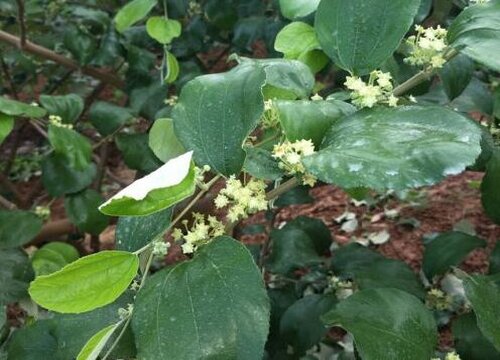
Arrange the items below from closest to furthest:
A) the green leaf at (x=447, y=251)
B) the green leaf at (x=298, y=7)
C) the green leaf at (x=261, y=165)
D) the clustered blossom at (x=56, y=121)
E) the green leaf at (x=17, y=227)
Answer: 1. the green leaf at (x=261, y=165)
2. the green leaf at (x=298, y=7)
3. the green leaf at (x=447, y=251)
4. the clustered blossom at (x=56, y=121)
5. the green leaf at (x=17, y=227)

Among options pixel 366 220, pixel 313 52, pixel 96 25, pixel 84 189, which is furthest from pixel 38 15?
pixel 313 52

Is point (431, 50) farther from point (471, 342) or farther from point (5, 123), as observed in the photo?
point (5, 123)

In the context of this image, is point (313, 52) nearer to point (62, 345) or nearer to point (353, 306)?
point (353, 306)

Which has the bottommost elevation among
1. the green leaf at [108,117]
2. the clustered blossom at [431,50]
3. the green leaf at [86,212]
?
A: the green leaf at [86,212]

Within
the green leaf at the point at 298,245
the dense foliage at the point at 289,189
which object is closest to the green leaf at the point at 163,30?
the dense foliage at the point at 289,189

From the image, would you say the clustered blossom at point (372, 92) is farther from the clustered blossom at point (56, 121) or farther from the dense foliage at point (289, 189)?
the clustered blossom at point (56, 121)

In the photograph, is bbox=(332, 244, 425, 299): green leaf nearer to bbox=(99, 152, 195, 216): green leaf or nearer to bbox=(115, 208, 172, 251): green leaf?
bbox=(115, 208, 172, 251): green leaf

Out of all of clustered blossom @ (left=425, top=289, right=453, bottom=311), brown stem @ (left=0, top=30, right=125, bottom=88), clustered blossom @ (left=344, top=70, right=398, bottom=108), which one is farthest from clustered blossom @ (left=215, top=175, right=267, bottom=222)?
brown stem @ (left=0, top=30, right=125, bottom=88)
